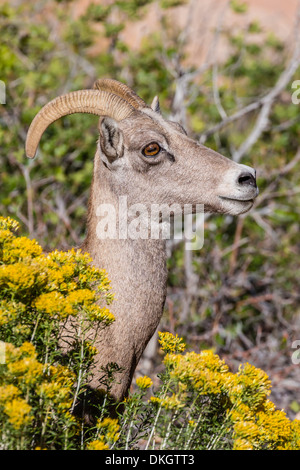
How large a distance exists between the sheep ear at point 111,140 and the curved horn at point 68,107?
6.7 inches

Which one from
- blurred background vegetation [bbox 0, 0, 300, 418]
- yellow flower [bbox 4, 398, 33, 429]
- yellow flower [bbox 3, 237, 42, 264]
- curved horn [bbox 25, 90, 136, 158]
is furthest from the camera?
blurred background vegetation [bbox 0, 0, 300, 418]

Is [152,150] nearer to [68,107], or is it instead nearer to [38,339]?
[68,107]

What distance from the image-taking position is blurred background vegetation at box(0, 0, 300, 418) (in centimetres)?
698

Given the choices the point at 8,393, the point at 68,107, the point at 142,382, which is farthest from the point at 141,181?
the point at 8,393

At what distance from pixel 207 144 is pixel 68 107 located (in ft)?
13.7

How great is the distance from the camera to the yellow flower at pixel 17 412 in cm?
245

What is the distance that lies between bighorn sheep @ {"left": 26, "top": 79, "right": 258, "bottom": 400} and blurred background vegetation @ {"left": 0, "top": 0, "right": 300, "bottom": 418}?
207 cm

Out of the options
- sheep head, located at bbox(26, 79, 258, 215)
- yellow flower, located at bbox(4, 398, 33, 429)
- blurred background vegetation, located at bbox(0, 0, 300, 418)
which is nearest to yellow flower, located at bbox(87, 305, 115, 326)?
yellow flower, located at bbox(4, 398, 33, 429)

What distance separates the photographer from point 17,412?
2.46m

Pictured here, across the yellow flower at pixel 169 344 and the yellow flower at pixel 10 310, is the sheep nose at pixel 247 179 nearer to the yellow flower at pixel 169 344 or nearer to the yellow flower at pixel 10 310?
the yellow flower at pixel 169 344

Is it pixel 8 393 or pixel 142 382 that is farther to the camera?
pixel 142 382

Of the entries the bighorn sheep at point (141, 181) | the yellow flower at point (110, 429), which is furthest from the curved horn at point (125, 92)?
the yellow flower at point (110, 429)

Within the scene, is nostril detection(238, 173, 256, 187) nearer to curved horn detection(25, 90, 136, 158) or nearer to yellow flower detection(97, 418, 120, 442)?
curved horn detection(25, 90, 136, 158)
